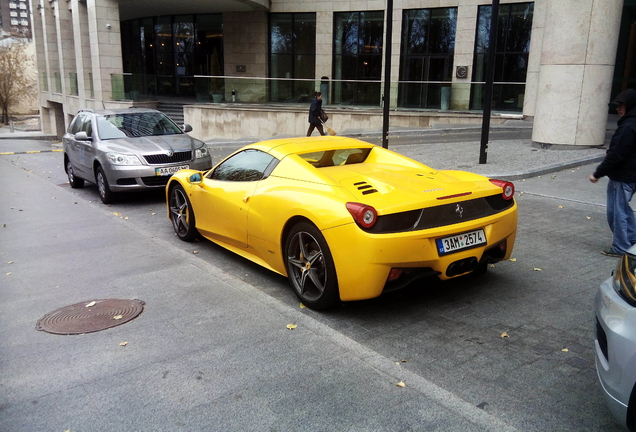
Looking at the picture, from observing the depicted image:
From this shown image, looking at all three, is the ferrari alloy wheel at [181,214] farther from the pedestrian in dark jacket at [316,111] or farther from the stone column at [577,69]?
the pedestrian in dark jacket at [316,111]

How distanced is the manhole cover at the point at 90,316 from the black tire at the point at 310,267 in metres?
1.47

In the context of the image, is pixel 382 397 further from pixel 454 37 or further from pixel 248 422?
pixel 454 37

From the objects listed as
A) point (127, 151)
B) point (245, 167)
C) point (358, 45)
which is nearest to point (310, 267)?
point (245, 167)

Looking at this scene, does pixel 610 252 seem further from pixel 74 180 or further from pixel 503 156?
pixel 74 180

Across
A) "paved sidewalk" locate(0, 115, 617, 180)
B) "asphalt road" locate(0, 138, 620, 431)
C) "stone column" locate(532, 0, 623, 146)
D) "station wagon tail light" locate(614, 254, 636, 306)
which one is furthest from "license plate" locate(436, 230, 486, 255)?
"stone column" locate(532, 0, 623, 146)

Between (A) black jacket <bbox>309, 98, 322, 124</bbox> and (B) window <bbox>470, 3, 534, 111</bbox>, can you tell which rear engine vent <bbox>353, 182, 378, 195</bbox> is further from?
(B) window <bbox>470, 3, 534, 111</bbox>

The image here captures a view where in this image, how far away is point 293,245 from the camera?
521cm

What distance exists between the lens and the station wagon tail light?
113 inches

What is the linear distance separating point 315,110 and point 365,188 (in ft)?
44.8

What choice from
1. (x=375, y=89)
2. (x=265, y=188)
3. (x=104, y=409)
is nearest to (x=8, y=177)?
(x=265, y=188)

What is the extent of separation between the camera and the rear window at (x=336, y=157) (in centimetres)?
592

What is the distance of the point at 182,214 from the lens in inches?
294

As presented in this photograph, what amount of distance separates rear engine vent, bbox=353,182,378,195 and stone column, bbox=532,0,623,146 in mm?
11048

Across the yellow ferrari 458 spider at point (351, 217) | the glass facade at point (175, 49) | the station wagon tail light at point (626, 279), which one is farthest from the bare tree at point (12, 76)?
the station wagon tail light at point (626, 279)
